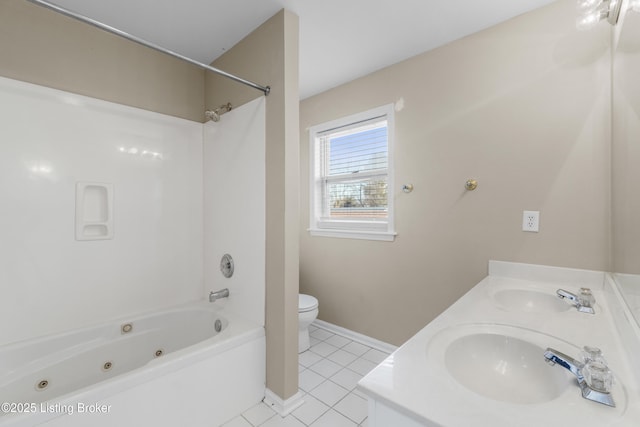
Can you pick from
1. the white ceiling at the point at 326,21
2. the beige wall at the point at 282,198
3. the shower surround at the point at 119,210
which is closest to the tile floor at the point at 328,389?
the beige wall at the point at 282,198

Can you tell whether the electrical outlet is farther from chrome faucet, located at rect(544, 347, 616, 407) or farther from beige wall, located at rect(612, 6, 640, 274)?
chrome faucet, located at rect(544, 347, 616, 407)

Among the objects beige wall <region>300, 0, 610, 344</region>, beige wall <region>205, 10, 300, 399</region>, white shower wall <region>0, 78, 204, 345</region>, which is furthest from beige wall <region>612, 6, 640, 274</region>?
white shower wall <region>0, 78, 204, 345</region>

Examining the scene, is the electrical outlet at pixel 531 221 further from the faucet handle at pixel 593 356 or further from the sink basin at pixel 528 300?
the faucet handle at pixel 593 356

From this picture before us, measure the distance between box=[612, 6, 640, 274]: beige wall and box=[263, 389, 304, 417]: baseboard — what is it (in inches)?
67.6

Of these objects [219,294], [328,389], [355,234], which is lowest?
[328,389]

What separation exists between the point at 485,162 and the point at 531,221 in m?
0.45

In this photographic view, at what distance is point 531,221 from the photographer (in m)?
1.61

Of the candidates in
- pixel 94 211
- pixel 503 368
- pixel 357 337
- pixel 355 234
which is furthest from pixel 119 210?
pixel 503 368

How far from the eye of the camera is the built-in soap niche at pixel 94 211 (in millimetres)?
1737

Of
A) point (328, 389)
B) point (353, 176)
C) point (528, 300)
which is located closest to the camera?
point (528, 300)

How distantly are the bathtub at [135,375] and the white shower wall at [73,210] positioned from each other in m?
0.14

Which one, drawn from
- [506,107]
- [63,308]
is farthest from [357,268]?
[63,308]

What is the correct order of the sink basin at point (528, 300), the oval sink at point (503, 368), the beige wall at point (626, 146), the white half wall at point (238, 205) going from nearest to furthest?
the oval sink at point (503, 368) < the beige wall at point (626, 146) < the sink basin at point (528, 300) < the white half wall at point (238, 205)

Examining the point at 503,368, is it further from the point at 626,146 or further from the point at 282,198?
the point at 282,198
